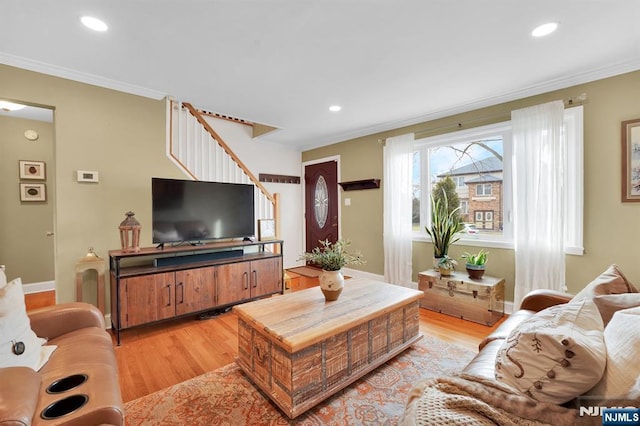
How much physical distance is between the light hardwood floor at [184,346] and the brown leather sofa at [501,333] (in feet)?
2.26

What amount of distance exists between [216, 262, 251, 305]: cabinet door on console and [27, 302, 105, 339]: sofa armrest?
4.09ft

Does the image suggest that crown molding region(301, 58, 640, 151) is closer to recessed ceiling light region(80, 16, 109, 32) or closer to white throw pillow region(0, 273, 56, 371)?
recessed ceiling light region(80, 16, 109, 32)

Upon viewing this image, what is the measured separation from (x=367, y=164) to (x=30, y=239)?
5116mm

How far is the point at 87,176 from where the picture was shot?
8.86ft

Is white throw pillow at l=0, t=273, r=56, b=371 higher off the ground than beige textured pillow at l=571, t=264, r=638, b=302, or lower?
lower

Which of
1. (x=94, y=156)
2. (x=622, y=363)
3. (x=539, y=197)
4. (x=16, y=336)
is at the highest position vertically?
(x=94, y=156)

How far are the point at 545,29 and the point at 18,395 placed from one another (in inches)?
135

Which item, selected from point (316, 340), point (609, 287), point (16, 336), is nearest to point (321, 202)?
point (316, 340)

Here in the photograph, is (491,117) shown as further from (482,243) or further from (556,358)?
(556,358)

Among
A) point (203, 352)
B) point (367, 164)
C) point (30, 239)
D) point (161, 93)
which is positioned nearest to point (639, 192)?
point (367, 164)

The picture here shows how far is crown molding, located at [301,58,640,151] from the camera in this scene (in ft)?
8.09

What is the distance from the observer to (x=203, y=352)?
236cm

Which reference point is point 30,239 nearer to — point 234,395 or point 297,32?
point 234,395

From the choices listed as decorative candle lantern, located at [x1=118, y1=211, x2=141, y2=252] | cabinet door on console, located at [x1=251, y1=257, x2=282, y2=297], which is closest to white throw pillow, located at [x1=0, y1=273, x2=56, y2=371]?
decorative candle lantern, located at [x1=118, y1=211, x2=141, y2=252]
